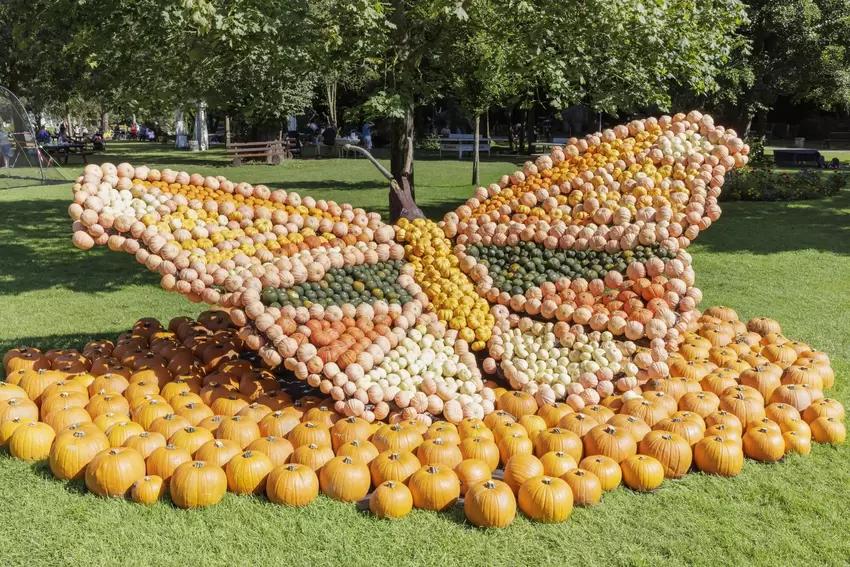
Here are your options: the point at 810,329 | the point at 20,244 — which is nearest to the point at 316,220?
the point at 810,329

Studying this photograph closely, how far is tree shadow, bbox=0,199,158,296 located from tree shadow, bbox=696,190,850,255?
10809 mm

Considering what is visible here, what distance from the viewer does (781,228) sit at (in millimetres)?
16141

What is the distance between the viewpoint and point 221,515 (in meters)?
4.77

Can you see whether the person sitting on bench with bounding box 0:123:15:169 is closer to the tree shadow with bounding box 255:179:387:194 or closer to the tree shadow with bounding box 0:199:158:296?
the tree shadow with bounding box 0:199:158:296

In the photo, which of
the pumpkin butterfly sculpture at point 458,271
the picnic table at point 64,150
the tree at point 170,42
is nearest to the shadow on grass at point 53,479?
the pumpkin butterfly sculpture at point 458,271

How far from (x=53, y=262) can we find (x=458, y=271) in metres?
9.39

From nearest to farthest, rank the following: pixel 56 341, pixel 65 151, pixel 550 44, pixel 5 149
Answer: pixel 56 341, pixel 550 44, pixel 5 149, pixel 65 151

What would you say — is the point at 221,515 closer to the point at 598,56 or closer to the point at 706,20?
the point at 598,56

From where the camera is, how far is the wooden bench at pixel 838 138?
42062mm

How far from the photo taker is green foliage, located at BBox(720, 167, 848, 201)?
66.3 feet

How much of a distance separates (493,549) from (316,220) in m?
3.57

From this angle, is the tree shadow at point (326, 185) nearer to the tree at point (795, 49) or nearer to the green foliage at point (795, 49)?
the green foliage at point (795, 49)

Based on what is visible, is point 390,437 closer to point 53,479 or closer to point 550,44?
point 53,479

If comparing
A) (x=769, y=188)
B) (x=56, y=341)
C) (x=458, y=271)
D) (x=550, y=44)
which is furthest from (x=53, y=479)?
(x=769, y=188)
